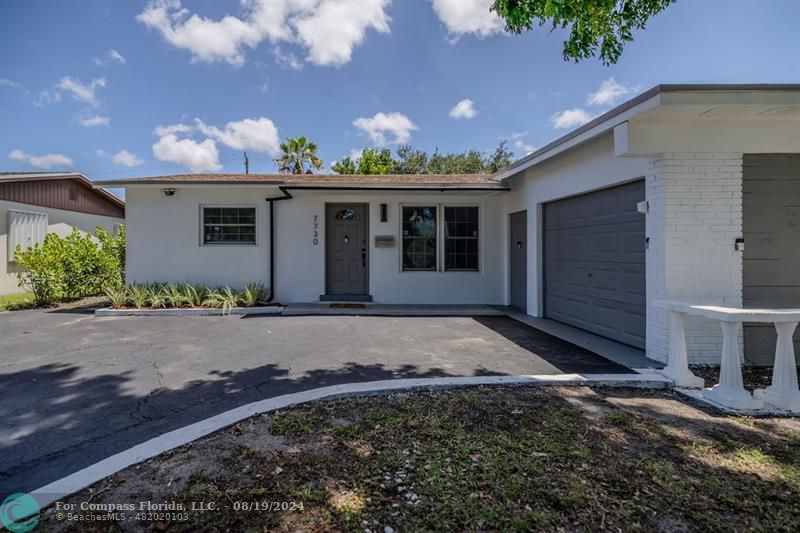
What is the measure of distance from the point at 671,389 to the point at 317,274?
7.24 m

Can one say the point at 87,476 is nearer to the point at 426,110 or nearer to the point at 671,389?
the point at 671,389

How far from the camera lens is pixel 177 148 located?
111 ft

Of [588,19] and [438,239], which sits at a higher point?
[588,19]

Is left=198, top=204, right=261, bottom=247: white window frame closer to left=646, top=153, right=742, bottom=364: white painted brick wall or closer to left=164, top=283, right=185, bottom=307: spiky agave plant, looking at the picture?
left=164, top=283, right=185, bottom=307: spiky agave plant

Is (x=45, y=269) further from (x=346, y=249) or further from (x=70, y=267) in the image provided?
(x=346, y=249)

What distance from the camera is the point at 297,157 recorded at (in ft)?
89.7

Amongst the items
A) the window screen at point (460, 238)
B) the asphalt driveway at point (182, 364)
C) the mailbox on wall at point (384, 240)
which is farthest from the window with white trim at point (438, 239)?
the asphalt driveway at point (182, 364)

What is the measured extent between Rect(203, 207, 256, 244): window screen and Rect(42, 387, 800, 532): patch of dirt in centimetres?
692

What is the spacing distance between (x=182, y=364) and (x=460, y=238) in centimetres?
652

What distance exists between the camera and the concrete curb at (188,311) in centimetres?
787

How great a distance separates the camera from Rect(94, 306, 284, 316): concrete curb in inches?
310

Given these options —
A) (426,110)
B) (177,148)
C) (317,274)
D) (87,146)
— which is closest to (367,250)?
(317,274)

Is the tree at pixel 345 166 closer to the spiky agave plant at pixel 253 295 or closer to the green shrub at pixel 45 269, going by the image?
the green shrub at pixel 45 269

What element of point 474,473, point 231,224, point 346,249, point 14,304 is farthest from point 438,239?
point 14,304
